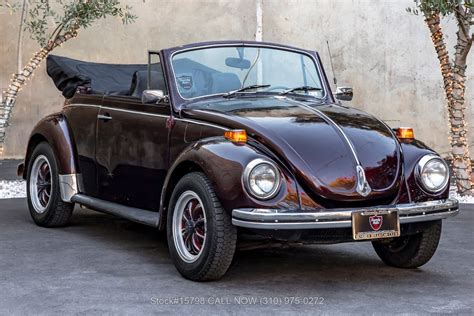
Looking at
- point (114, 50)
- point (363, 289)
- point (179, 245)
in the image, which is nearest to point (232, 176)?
point (179, 245)

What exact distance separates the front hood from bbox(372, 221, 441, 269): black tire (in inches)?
22.6

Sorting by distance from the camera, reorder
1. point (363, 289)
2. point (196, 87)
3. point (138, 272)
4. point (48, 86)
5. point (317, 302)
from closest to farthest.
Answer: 1. point (317, 302)
2. point (363, 289)
3. point (138, 272)
4. point (196, 87)
5. point (48, 86)

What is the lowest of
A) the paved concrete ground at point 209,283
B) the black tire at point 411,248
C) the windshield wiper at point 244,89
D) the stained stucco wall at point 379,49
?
the paved concrete ground at point 209,283

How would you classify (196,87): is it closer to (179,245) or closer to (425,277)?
(179,245)

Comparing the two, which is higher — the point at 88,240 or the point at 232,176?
the point at 232,176

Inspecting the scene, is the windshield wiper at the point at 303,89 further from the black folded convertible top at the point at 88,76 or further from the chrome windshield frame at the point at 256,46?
the black folded convertible top at the point at 88,76

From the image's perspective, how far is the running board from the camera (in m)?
6.27

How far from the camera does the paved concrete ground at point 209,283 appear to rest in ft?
16.7

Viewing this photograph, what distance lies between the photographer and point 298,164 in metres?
5.43

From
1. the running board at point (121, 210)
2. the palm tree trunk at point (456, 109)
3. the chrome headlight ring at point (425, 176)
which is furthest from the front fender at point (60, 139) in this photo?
the palm tree trunk at point (456, 109)

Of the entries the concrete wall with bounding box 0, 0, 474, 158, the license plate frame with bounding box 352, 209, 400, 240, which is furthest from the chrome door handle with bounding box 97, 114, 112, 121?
the concrete wall with bounding box 0, 0, 474, 158

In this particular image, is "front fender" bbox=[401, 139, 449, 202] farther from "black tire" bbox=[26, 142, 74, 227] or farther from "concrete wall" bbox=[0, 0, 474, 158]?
"concrete wall" bbox=[0, 0, 474, 158]

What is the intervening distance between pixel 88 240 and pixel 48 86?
21.6 feet

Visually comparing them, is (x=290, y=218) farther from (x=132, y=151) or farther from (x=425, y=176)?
(x=132, y=151)
